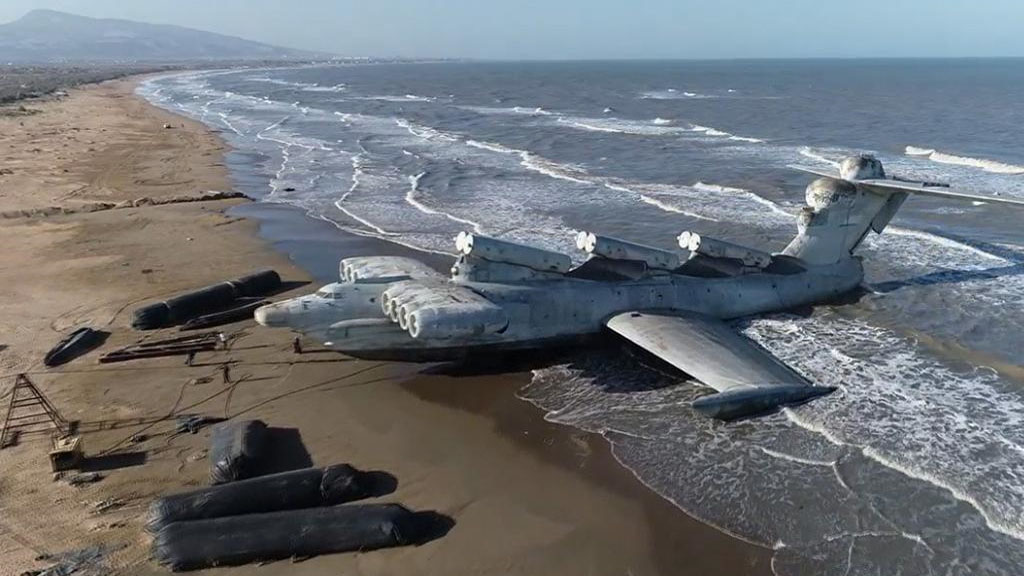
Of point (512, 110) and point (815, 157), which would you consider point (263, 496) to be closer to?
point (815, 157)

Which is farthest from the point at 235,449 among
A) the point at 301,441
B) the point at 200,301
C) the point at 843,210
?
the point at 843,210

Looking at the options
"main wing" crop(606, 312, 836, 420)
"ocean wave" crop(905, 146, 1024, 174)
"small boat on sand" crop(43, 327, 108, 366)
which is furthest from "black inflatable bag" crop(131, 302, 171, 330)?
"ocean wave" crop(905, 146, 1024, 174)

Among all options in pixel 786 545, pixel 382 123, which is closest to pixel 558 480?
A: pixel 786 545

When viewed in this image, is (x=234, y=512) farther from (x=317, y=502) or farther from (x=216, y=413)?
(x=216, y=413)

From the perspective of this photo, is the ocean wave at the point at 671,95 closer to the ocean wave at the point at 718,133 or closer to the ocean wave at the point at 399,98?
the ocean wave at the point at 399,98

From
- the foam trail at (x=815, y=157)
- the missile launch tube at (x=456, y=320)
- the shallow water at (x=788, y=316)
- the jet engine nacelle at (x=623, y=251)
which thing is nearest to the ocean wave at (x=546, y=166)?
the shallow water at (x=788, y=316)

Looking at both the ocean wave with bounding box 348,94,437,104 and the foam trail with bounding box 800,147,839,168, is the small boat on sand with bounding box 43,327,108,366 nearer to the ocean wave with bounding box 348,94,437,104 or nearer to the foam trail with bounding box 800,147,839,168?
the foam trail with bounding box 800,147,839,168
